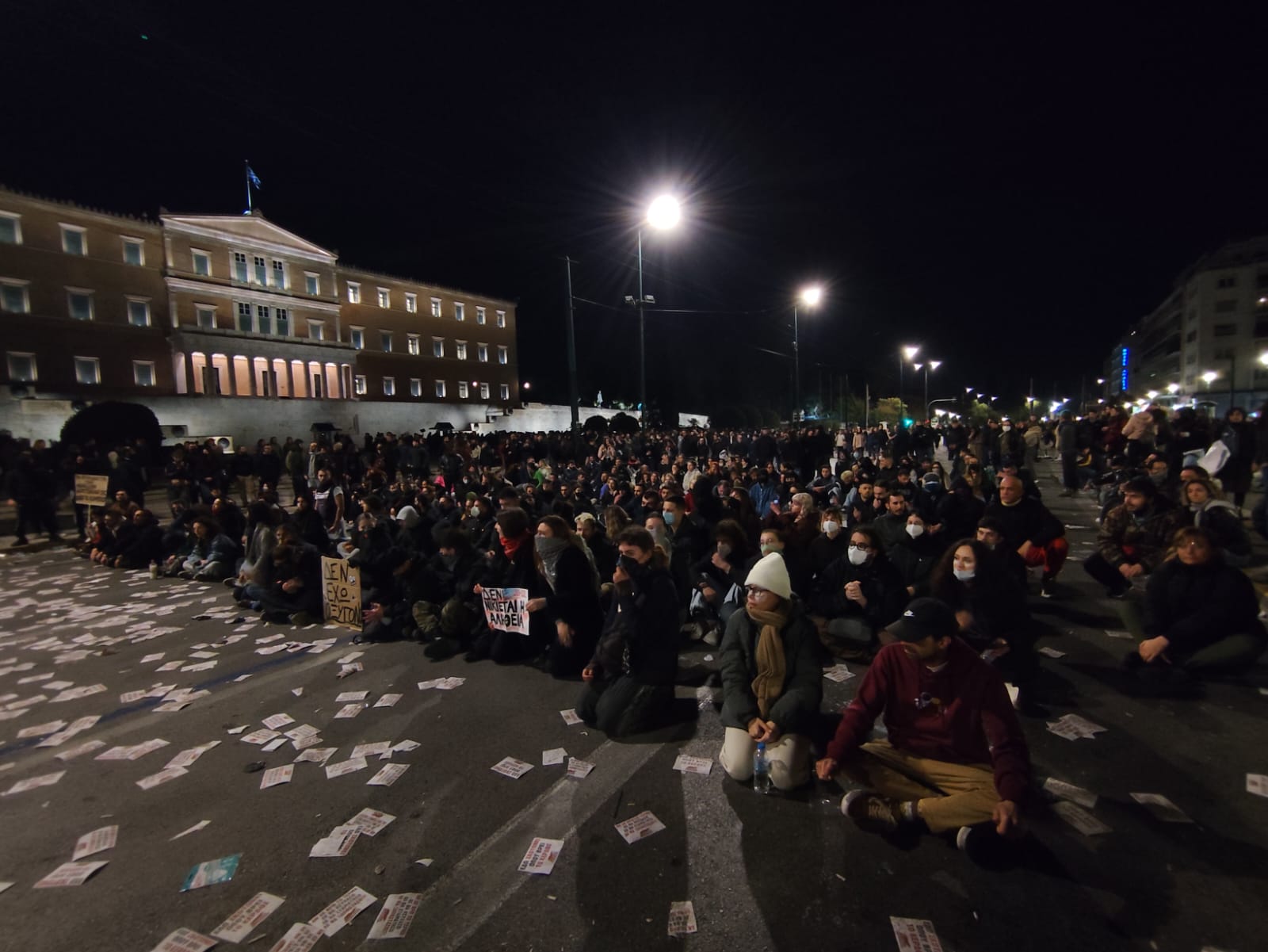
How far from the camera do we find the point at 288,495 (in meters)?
20.7

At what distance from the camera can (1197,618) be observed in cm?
496

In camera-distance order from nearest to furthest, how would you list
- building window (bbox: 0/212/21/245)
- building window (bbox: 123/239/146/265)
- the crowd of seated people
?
the crowd of seated people, building window (bbox: 0/212/21/245), building window (bbox: 123/239/146/265)

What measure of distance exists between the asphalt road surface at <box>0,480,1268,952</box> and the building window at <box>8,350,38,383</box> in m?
40.2

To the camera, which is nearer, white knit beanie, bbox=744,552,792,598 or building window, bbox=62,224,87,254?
white knit beanie, bbox=744,552,792,598

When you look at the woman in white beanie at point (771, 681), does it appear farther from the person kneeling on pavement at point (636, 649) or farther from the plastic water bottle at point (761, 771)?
the person kneeling on pavement at point (636, 649)

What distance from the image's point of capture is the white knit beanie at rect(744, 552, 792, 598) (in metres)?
4.10

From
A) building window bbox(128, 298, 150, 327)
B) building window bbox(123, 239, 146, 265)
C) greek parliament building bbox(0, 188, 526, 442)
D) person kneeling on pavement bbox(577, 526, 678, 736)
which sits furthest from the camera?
building window bbox(128, 298, 150, 327)

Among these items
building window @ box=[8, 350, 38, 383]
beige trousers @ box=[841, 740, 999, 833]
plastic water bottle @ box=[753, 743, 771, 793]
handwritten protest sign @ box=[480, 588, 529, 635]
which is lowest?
plastic water bottle @ box=[753, 743, 771, 793]

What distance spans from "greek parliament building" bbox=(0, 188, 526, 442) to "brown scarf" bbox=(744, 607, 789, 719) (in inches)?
1496

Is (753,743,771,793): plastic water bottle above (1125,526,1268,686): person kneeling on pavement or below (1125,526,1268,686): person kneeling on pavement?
below

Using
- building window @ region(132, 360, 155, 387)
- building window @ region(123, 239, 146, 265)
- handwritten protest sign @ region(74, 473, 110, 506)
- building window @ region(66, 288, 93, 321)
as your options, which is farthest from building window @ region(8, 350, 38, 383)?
→ handwritten protest sign @ region(74, 473, 110, 506)

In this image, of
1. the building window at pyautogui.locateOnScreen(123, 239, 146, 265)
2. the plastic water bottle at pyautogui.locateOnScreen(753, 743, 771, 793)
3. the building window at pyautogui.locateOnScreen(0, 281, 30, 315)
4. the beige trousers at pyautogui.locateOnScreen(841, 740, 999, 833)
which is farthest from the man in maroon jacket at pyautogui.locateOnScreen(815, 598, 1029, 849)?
the building window at pyautogui.locateOnScreen(123, 239, 146, 265)

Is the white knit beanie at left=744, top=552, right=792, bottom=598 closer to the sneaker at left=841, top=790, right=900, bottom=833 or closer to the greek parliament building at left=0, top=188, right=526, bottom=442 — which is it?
the sneaker at left=841, top=790, right=900, bottom=833

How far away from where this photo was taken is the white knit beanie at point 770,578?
13.5 ft
